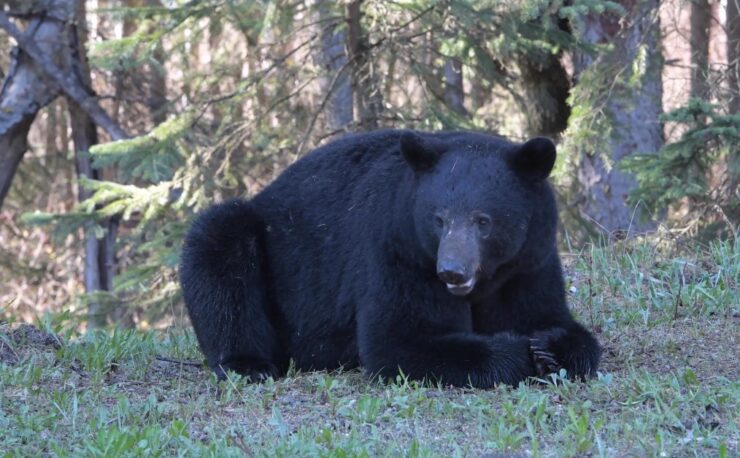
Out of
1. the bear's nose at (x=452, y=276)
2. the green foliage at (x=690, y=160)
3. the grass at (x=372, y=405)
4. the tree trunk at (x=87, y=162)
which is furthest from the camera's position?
the tree trunk at (x=87, y=162)

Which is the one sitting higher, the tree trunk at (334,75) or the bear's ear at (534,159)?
→ the tree trunk at (334,75)

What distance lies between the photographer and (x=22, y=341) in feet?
21.5

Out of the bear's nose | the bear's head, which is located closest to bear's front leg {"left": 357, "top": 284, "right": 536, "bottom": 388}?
the bear's head

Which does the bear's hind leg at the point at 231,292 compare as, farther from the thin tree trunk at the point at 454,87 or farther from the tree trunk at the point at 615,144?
the thin tree trunk at the point at 454,87

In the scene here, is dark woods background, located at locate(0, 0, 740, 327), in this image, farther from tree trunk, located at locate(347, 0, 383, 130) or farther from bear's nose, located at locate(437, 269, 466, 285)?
bear's nose, located at locate(437, 269, 466, 285)

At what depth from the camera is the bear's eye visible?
17.9 ft

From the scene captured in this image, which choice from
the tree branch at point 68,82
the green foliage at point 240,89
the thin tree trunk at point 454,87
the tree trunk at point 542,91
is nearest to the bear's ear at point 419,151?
the green foliage at point 240,89

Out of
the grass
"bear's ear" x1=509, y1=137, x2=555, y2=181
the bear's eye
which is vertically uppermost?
"bear's ear" x1=509, y1=137, x2=555, y2=181

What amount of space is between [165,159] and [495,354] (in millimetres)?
7480

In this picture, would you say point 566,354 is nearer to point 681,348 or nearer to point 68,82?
point 681,348

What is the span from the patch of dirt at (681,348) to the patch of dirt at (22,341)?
329cm

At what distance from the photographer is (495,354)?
5504 mm

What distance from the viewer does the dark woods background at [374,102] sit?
1061 centimetres

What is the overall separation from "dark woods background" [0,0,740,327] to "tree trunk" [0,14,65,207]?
0.07ft
